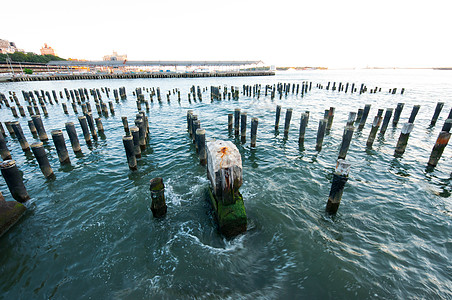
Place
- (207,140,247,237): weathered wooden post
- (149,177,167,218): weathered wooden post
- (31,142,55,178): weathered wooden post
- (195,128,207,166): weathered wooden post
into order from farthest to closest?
(195,128,207,166): weathered wooden post, (31,142,55,178): weathered wooden post, (149,177,167,218): weathered wooden post, (207,140,247,237): weathered wooden post

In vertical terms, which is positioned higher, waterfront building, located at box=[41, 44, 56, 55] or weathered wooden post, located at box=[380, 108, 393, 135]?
waterfront building, located at box=[41, 44, 56, 55]

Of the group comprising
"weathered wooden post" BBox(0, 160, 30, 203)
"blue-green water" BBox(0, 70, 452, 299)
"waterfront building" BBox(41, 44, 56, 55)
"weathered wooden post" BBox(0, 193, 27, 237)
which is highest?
"waterfront building" BBox(41, 44, 56, 55)

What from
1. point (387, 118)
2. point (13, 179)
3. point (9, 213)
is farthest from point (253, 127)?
point (9, 213)

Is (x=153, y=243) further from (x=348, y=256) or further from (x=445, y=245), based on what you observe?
(x=445, y=245)

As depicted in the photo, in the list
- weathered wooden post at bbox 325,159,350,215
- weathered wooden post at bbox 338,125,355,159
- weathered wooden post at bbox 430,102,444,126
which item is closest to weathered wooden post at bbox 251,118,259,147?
weathered wooden post at bbox 338,125,355,159

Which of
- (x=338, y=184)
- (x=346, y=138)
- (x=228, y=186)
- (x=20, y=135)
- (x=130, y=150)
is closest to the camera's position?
(x=228, y=186)

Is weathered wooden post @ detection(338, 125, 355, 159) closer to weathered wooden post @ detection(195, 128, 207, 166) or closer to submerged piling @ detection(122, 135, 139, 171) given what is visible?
weathered wooden post @ detection(195, 128, 207, 166)

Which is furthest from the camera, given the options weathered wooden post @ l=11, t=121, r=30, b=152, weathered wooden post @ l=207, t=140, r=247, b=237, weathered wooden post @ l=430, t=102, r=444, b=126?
weathered wooden post @ l=430, t=102, r=444, b=126

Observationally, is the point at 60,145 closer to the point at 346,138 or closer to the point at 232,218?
the point at 232,218

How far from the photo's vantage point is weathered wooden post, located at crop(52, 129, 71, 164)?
9.32 m

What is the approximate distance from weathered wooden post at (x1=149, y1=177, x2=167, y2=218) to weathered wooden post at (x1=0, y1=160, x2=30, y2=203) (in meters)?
5.23

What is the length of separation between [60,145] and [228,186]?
31.0 ft

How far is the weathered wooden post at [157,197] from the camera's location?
A: 600cm

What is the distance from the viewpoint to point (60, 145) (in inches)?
384
